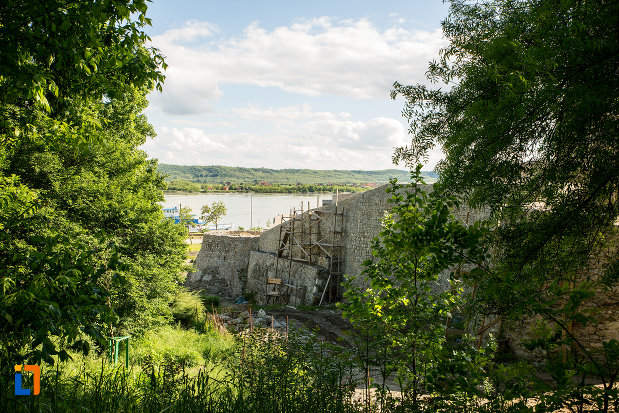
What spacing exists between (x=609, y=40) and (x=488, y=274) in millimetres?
2340

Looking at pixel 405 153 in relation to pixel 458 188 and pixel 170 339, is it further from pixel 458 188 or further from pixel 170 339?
pixel 170 339

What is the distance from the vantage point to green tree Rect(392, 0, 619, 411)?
12.6ft

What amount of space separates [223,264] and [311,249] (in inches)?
305

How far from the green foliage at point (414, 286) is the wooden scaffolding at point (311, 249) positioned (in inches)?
686

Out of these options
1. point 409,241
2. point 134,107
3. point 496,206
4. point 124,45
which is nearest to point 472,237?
point 409,241

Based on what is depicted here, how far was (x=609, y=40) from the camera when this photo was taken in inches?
153

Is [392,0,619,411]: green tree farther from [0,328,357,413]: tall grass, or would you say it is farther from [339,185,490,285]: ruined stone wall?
[339,185,490,285]: ruined stone wall

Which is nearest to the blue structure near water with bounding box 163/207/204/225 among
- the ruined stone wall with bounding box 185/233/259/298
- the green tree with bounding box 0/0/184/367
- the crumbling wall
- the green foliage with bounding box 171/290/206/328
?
the green foliage with bounding box 171/290/206/328

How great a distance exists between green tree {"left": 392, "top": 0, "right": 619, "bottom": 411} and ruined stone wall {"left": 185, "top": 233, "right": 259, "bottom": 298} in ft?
75.5

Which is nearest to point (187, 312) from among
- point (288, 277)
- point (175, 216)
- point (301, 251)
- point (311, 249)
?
point (288, 277)

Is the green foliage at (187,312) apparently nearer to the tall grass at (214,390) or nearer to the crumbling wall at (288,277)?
the crumbling wall at (288,277)

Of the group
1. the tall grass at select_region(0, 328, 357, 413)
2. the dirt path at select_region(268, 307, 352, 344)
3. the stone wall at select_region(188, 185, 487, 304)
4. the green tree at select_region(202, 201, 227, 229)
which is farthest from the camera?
the green tree at select_region(202, 201, 227, 229)
